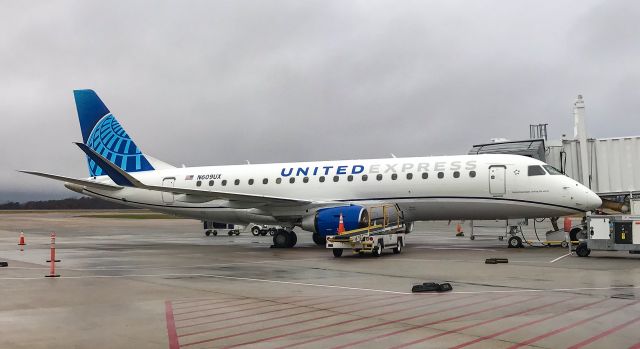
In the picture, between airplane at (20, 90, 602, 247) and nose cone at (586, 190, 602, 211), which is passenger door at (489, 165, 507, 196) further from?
nose cone at (586, 190, 602, 211)

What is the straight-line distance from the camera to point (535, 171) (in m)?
21.9

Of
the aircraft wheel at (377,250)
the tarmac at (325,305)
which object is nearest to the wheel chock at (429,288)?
the tarmac at (325,305)

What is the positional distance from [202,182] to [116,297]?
18157 millimetres

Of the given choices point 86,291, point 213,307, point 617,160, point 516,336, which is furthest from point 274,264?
point 617,160

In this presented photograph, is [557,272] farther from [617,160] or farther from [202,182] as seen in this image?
[202,182]

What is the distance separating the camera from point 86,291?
1165 centimetres

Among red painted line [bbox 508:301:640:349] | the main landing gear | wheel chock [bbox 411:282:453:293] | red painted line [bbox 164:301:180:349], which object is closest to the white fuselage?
the main landing gear

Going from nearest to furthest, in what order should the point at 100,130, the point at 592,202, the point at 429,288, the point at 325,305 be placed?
the point at 325,305
the point at 429,288
the point at 592,202
the point at 100,130

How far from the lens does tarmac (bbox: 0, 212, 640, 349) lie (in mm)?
7137

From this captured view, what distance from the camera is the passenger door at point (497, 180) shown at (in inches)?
865

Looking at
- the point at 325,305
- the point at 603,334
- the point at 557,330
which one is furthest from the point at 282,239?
the point at 603,334

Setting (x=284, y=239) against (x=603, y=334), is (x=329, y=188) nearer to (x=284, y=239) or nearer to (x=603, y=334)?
(x=284, y=239)

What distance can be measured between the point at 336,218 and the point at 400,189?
3544mm

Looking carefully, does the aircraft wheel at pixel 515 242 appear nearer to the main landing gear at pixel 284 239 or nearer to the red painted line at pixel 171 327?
the main landing gear at pixel 284 239
